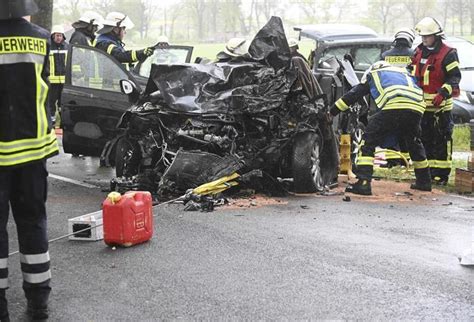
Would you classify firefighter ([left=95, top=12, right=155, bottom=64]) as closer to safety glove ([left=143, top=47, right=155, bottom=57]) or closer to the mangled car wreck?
safety glove ([left=143, top=47, right=155, bottom=57])

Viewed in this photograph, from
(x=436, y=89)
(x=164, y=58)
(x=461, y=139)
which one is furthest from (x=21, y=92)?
(x=461, y=139)

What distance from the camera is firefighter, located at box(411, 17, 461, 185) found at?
980cm

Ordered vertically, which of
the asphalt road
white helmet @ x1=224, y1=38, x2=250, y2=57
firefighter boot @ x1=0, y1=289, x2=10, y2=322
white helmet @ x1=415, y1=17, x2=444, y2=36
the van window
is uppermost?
white helmet @ x1=415, y1=17, x2=444, y2=36

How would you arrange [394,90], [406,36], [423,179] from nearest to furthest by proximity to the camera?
[394,90], [423,179], [406,36]

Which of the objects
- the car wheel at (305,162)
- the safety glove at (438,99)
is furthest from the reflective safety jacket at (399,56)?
the car wheel at (305,162)

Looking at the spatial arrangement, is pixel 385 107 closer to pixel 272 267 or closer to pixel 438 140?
pixel 438 140

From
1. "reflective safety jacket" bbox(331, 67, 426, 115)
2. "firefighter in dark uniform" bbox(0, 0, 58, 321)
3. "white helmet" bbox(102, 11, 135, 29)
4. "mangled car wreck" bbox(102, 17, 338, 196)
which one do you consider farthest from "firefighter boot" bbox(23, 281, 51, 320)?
"white helmet" bbox(102, 11, 135, 29)

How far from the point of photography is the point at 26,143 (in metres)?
4.43

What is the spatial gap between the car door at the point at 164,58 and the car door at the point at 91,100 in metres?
1.52

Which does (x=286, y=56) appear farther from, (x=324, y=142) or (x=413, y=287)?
(x=413, y=287)

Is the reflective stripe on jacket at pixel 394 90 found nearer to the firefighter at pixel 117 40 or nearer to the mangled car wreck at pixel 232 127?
the mangled car wreck at pixel 232 127

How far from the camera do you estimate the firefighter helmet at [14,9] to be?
4.32m

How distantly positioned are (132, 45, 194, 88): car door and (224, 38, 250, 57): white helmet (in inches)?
75.3

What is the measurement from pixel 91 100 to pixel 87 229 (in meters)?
3.79
